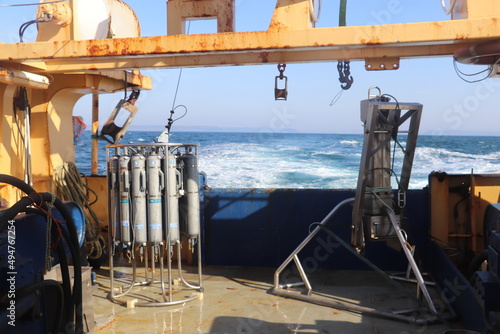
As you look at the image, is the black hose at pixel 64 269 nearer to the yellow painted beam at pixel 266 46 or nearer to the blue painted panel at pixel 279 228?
the yellow painted beam at pixel 266 46

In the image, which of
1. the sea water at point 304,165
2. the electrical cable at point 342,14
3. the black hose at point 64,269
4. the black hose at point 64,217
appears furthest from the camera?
the sea water at point 304,165

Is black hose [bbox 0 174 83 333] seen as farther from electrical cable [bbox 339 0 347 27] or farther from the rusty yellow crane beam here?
electrical cable [bbox 339 0 347 27]

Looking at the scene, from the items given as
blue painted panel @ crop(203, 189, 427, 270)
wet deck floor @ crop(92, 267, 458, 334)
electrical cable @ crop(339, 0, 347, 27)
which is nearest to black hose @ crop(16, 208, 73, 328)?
wet deck floor @ crop(92, 267, 458, 334)

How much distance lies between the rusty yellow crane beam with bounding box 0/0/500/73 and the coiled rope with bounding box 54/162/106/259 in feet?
6.50

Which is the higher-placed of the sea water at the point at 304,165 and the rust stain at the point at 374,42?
the rust stain at the point at 374,42

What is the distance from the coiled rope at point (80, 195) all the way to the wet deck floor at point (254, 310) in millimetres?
447

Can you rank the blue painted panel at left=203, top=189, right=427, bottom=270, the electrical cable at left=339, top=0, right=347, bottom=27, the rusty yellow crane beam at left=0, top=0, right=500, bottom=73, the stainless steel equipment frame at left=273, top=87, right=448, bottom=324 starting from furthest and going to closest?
the blue painted panel at left=203, top=189, right=427, bottom=270 → the stainless steel equipment frame at left=273, top=87, right=448, bottom=324 → the electrical cable at left=339, top=0, right=347, bottom=27 → the rusty yellow crane beam at left=0, top=0, right=500, bottom=73

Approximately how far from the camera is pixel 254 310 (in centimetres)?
616

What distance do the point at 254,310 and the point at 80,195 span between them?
3.26m

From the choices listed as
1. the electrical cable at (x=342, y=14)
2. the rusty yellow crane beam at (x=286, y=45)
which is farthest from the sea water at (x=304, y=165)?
the electrical cable at (x=342, y=14)

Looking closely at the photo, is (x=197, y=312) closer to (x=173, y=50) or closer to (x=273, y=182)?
(x=173, y=50)

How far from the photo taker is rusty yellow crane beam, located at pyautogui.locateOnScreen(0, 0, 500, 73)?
197 inches

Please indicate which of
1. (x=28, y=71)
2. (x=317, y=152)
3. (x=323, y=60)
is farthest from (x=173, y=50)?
Answer: (x=317, y=152)

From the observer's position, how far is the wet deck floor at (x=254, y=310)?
5590mm
